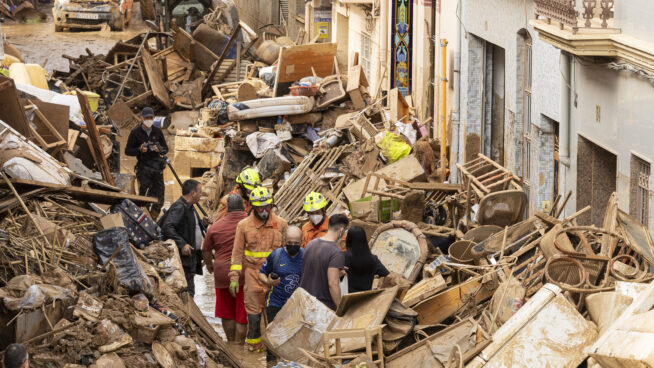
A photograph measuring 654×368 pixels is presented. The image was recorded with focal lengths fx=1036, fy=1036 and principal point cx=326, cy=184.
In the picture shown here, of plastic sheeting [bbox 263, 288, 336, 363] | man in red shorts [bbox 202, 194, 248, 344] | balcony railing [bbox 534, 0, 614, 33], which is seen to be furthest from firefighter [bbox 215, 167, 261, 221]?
balcony railing [bbox 534, 0, 614, 33]

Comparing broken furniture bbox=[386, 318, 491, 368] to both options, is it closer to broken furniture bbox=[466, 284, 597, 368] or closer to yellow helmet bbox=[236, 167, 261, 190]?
broken furniture bbox=[466, 284, 597, 368]

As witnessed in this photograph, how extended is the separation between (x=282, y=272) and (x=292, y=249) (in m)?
0.27

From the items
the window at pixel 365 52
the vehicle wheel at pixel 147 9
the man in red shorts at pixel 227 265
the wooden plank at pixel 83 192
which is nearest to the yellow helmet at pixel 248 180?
the man in red shorts at pixel 227 265

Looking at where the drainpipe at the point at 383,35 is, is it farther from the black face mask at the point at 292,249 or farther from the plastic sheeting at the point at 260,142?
the black face mask at the point at 292,249

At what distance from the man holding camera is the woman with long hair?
256 inches

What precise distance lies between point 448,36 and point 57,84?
1062 centimetres

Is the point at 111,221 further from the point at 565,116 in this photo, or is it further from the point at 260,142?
the point at 260,142

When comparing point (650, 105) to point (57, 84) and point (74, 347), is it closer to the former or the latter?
point (74, 347)

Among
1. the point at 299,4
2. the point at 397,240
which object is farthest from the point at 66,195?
the point at 299,4

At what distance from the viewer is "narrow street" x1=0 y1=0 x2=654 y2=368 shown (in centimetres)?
818

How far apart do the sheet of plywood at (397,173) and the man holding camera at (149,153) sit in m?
2.87

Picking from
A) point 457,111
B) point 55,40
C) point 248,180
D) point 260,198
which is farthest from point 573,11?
point 55,40

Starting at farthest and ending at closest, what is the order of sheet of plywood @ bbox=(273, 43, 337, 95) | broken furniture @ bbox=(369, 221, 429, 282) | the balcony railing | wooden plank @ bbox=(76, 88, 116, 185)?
sheet of plywood @ bbox=(273, 43, 337, 95) → wooden plank @ bbox=(76, 88, 116, 185) → broken furniture @ bbox=(369, 221, 429, 282) → the balcony railing

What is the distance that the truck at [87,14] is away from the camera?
41.3 metres
